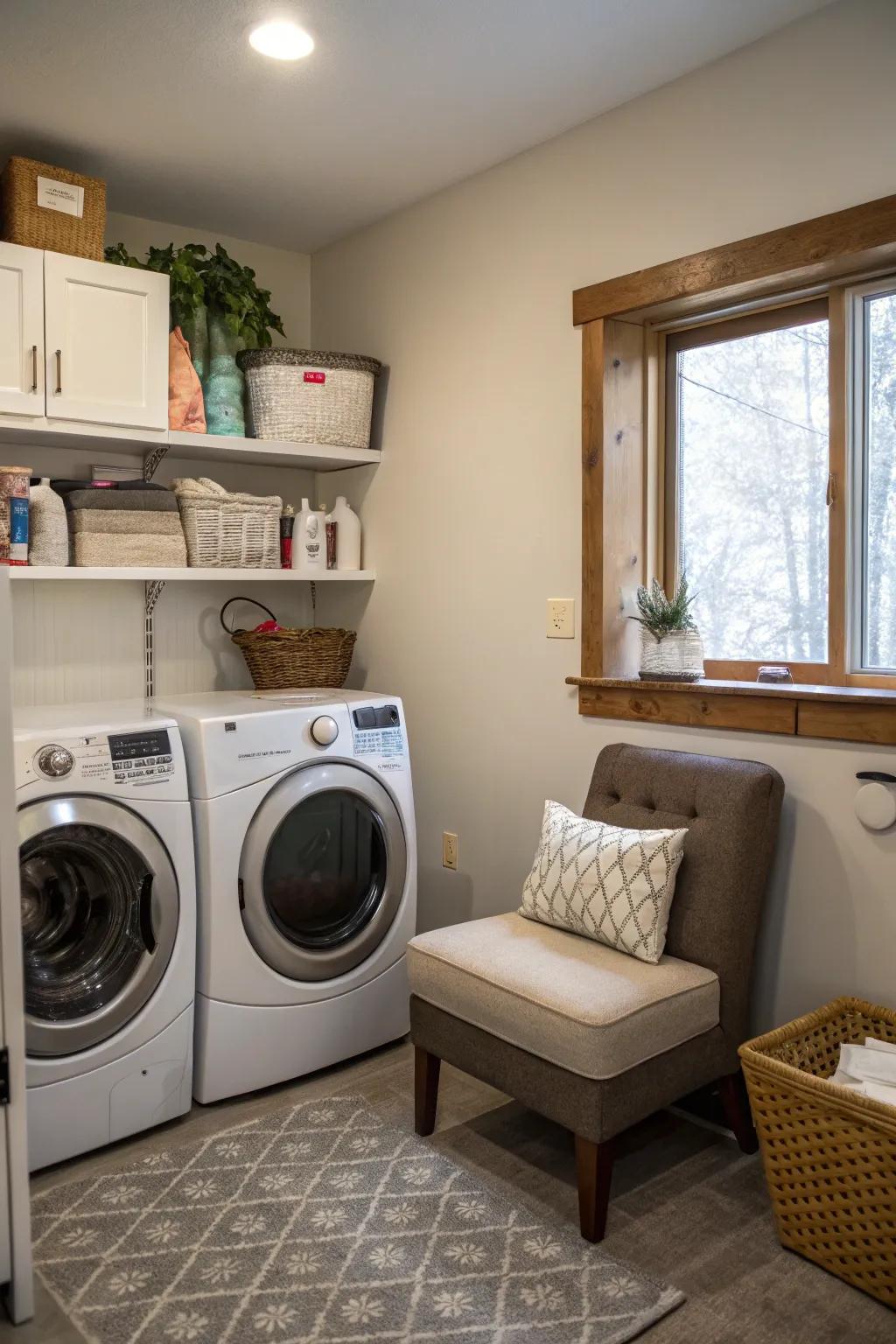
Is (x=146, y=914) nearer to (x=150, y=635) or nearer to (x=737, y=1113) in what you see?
(x=150, y=635)

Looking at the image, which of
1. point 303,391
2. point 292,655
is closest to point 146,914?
point 292,655

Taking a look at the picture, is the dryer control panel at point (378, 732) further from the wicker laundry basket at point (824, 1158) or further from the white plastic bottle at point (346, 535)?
the wicker laundry basket at point (824, 1158)

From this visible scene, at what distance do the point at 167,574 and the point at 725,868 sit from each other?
171 centimetres

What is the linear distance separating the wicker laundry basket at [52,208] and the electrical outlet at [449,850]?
191 cm

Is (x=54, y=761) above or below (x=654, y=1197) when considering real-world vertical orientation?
above

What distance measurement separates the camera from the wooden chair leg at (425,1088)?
236cm

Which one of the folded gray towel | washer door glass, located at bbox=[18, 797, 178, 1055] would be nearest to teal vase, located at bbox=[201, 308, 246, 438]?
the folded gray towel

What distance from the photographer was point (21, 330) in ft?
8.75

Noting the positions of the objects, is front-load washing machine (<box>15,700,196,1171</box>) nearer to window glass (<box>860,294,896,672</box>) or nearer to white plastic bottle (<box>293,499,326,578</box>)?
white plastic bottle (<box>293,499,326,578</box>)

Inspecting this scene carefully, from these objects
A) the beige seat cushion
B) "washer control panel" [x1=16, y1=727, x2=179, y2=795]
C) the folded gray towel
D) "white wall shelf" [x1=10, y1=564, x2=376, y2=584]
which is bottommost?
the beige seat cushion

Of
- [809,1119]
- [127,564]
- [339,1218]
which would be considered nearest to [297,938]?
[339,1218]

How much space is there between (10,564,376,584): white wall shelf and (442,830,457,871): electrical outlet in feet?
2.87

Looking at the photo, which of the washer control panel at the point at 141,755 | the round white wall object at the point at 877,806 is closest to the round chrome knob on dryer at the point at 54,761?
the washer control panel at the point at 141,755

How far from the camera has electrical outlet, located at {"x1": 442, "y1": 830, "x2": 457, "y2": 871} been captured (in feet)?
10.5
